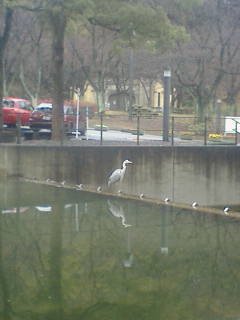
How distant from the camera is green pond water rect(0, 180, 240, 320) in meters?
8.34

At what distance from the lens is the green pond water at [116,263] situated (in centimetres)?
834

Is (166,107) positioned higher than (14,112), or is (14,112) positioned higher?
(166,107)

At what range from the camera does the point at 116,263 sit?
34.4ft

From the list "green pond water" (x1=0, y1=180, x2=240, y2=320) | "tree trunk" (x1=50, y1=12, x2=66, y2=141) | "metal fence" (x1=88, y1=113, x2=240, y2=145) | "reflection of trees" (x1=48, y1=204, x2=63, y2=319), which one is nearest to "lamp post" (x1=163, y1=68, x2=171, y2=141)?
"metal fence" (x1=88, y1=113, x2=240, y2=145)

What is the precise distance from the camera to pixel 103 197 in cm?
1852

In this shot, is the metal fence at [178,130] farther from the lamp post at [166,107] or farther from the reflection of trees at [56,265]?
the reflection of trees at [56,265]

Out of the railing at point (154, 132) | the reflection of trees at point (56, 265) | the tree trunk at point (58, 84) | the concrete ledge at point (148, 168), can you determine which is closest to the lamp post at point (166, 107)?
the railing at point (154, 132)

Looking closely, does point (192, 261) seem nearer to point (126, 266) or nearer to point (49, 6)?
point (126, 266)

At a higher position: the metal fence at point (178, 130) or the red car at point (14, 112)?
the red car at point (14, 112)

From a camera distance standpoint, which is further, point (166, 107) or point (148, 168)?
point (166, 107)

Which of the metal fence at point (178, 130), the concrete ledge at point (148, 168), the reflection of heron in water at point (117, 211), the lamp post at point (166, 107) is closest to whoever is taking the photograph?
the reflection of heron in water at point (117, 211)

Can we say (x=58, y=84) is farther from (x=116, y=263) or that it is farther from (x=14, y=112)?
(x=116, y=263)

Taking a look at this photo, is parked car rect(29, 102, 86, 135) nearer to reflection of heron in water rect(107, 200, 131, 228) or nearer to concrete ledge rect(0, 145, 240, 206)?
concrete ledge rect(0, 145, 240, 206)

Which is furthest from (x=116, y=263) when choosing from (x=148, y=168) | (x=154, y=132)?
(x=154, y=132)
